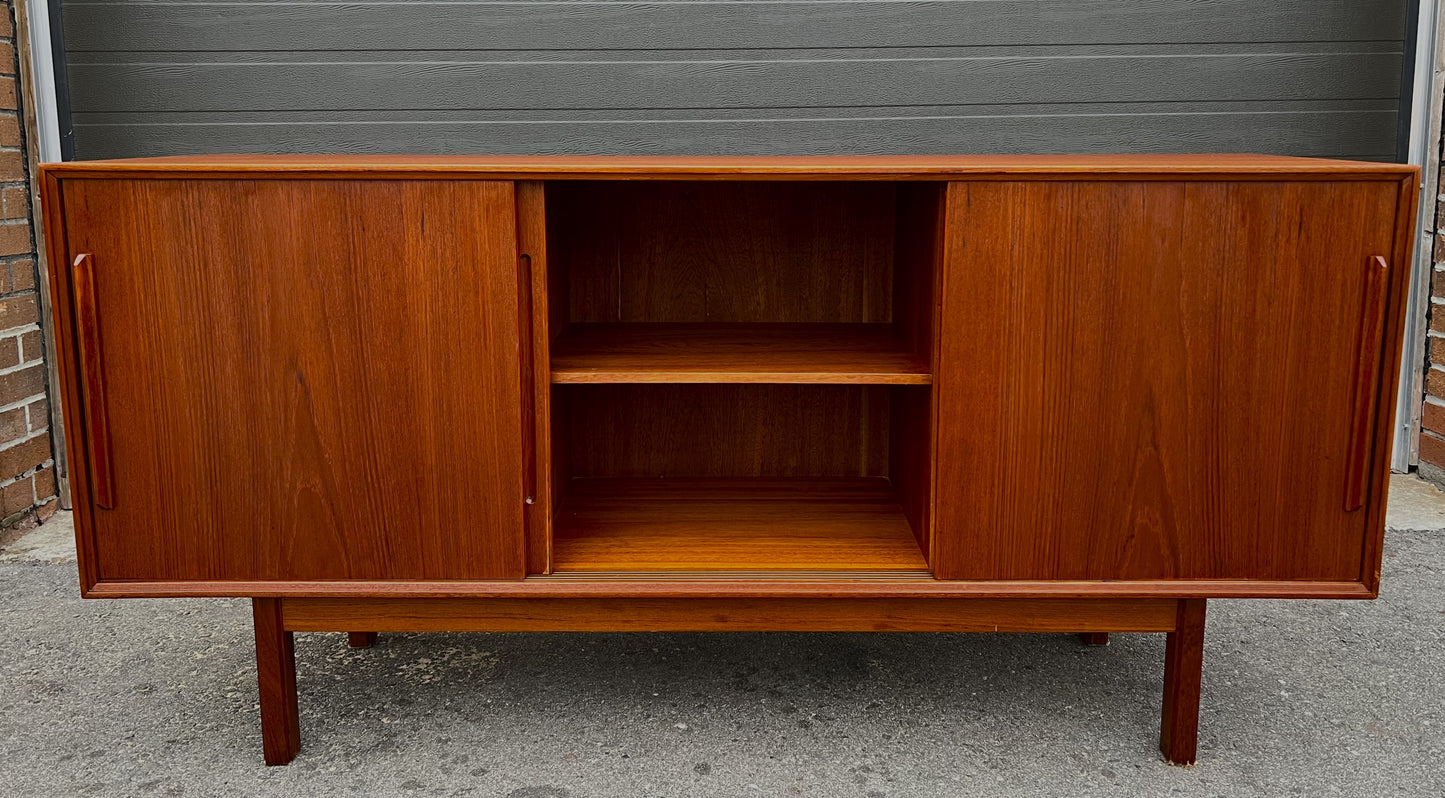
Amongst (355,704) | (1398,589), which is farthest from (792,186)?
(1398,589)

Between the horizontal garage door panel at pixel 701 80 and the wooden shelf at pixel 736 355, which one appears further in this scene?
the horizontal garage door panel at pixel 701 80

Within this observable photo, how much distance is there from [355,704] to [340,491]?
516mm

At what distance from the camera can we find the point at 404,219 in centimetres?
156

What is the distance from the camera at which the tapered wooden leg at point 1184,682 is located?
5.60ft

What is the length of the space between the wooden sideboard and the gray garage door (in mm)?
937

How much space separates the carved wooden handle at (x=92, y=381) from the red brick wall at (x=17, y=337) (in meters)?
1.35

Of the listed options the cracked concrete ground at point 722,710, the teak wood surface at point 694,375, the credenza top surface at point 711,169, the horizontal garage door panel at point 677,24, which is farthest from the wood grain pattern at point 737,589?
the horizontal garage door panel at point 677,24

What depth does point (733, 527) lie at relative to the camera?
6.37ft

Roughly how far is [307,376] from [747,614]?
0.72 meters

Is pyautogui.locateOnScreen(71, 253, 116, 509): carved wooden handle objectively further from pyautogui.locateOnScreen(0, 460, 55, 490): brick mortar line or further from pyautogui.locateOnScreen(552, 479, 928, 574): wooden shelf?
pyautogui.locateOnScreen(0, 460, 55, 490): brick mortar line

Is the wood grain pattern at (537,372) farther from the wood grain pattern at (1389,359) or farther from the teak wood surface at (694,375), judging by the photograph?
the wood grain pattern at (1389,359)

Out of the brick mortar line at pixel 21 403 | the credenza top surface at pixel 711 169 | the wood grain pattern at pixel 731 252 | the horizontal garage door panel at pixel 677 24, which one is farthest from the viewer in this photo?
the brick mortar line at pixel 21 403

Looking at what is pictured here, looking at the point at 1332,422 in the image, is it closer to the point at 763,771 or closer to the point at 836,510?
the point at 836,510

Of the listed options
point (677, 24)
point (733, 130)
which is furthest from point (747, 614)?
point (677, 24)
